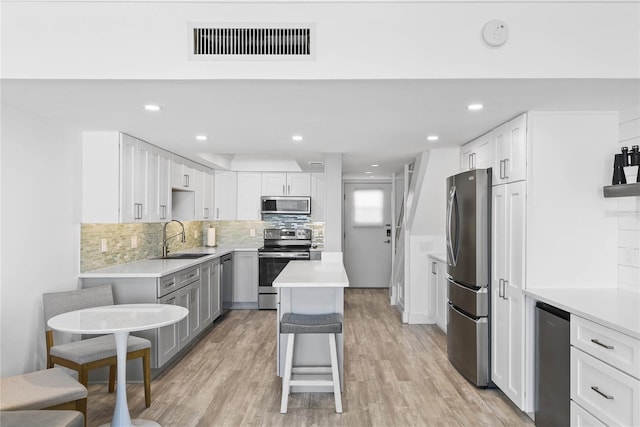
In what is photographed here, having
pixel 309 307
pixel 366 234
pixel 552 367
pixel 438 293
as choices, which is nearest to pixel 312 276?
pixel 309 307

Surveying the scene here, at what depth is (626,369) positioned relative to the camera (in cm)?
193

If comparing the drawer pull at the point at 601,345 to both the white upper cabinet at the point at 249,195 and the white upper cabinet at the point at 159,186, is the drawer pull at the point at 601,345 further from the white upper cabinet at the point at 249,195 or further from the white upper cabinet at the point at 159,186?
the white upper cabinet at the point at 249,195

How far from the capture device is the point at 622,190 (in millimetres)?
2562

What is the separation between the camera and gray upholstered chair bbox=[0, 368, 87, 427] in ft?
6.42

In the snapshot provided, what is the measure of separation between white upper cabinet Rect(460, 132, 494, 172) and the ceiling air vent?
198cm

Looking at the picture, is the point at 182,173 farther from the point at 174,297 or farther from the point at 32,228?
the point at 32,228

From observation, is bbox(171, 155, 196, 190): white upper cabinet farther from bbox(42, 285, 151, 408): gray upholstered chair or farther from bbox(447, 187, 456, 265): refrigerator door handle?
bbox(447, 187, 456, 265): refrigerator door handle

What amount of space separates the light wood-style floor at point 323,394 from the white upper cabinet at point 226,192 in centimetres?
228

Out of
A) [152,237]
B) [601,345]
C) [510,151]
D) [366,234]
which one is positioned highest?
[510,151]

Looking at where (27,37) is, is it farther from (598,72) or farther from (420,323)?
(420,323)

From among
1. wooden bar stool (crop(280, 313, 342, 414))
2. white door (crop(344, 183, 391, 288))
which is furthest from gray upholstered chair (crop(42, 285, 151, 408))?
white door (crop(344, 183, 391, 288))

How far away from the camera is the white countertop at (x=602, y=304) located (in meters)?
1.97

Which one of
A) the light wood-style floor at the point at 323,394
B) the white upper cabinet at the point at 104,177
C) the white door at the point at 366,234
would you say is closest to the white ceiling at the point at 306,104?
the white upper cabinet at the point at 104,177

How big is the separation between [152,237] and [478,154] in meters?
3.83
